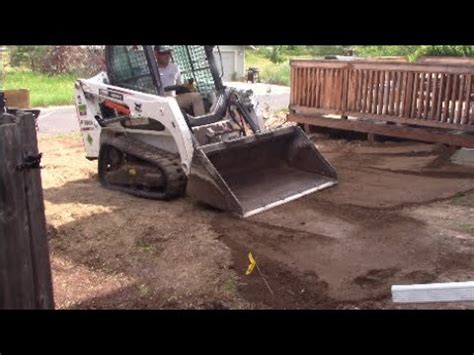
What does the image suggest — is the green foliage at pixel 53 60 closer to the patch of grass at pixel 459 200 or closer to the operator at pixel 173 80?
the operator at pixel 173 80

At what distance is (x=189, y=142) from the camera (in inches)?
252

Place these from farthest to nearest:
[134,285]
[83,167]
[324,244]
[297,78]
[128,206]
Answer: [297,78] → [83,167] → [128,206] → [324,244] → [134,285]

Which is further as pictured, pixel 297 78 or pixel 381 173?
pixel 297 78

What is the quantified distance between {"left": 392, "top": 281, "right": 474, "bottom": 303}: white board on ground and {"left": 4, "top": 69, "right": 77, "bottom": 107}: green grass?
17026 mm

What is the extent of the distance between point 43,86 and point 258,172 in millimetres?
16563

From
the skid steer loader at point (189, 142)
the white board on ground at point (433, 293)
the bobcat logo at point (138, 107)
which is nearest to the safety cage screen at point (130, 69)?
the skid steer loader at point (189, 142)

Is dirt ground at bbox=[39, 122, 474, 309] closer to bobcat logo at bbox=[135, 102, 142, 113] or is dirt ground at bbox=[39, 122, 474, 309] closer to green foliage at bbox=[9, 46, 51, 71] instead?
bobcat logo at bbox=[135, 102, 142, 113]

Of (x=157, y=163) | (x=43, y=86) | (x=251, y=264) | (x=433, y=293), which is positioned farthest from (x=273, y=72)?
(x=433, y=293)

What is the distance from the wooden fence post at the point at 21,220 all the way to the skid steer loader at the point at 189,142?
3584 mm

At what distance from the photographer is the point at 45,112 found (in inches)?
649
